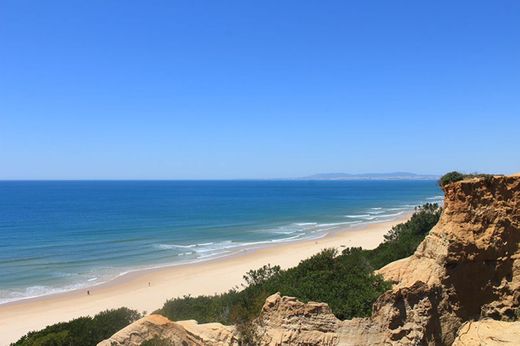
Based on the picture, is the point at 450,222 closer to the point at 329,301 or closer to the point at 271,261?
the point at 329,301

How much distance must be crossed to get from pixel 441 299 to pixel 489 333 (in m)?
1.17

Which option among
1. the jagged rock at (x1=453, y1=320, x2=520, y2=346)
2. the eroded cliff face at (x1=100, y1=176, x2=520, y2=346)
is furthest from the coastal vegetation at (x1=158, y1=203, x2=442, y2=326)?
the jagged rock at (x1=453, y1=320, x2=520, y2=346)

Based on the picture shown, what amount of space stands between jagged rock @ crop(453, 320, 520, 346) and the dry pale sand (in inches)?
795

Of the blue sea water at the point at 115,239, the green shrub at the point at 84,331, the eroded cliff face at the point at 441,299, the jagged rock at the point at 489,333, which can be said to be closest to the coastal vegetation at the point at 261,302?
the green shrub at the point at 84,331

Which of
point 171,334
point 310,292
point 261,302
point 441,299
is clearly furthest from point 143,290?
point 441,299

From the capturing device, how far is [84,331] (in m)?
12.2

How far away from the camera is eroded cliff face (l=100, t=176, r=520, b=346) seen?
30.4 feet

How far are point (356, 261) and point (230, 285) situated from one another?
1777 centimetres

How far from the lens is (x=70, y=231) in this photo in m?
57.5

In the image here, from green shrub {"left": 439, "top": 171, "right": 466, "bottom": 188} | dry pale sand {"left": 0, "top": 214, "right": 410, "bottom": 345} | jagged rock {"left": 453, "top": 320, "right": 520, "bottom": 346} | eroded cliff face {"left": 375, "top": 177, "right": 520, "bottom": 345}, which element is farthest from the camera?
dry pale sand {"left": 0, "top": 214, "right": 410, "bottom": 345}

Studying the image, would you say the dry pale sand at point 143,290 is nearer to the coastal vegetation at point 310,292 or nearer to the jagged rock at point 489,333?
the coastal vegetation at point 310,292

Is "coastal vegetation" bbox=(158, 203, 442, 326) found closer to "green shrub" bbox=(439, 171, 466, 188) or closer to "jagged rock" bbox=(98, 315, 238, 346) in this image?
"jagged rock" bbox=(98, 315, 238, 346)

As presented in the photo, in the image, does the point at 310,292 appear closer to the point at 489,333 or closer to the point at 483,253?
the point at 489,333

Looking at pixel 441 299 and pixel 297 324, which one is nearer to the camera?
pixel 297 324
